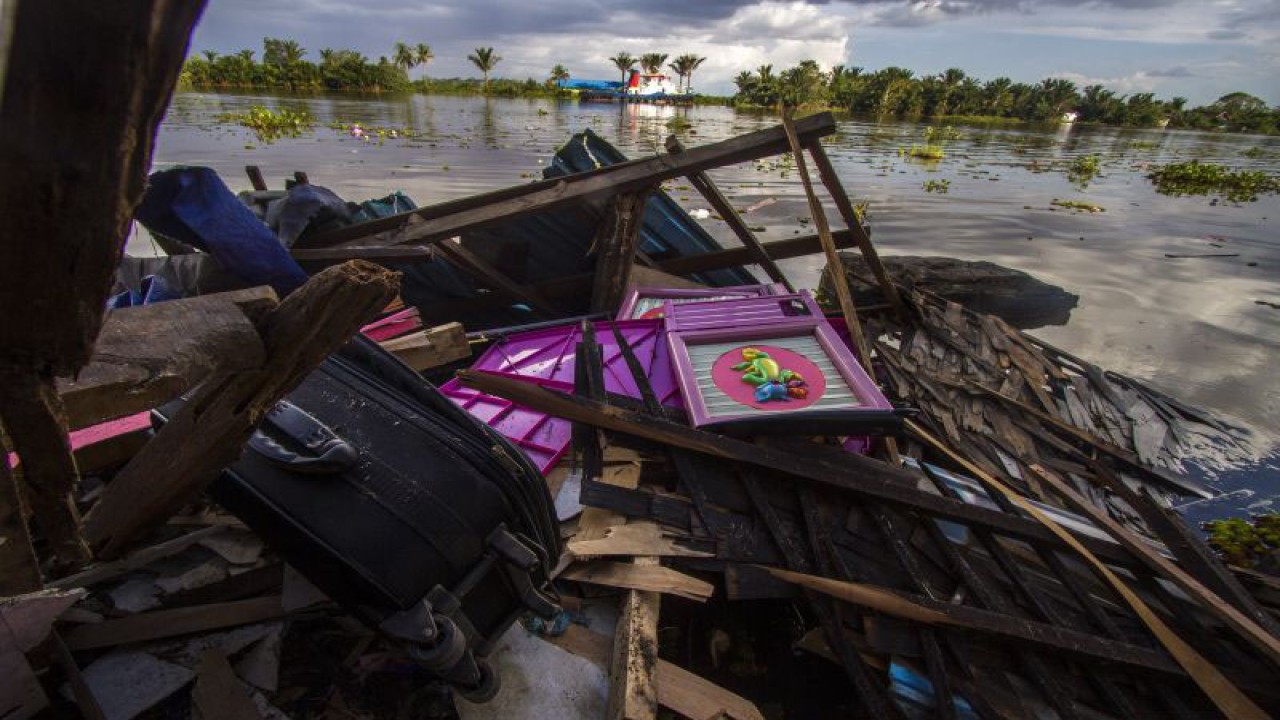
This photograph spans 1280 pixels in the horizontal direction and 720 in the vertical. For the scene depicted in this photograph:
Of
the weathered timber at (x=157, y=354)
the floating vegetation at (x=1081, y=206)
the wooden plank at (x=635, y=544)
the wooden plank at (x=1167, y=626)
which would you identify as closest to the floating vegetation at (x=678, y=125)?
the floating vegetation at (x=1081, y=206)

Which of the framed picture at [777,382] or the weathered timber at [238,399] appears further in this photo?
the framed picture at [777,382]

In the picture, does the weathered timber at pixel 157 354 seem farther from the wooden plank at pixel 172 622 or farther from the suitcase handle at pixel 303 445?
the wooden plank at pixel 172 622

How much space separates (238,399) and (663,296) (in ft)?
16.0

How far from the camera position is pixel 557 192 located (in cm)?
521

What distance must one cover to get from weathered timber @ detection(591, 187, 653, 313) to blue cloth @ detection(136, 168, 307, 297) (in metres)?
2.80

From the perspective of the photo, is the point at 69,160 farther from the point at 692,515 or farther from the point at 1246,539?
the point at 1246,539

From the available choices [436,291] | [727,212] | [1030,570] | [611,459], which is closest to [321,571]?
[611,459]

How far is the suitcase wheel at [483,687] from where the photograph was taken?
210 cm

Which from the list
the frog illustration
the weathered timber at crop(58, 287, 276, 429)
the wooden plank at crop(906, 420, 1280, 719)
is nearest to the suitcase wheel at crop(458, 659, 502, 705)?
the weathered timber at crop(58, 287, 276, 429)

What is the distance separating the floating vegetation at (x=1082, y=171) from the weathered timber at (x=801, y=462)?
2546cm

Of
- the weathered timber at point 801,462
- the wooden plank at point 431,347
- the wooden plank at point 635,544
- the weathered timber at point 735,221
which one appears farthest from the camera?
the weathered timber at point 735,221

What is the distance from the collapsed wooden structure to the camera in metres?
1.04

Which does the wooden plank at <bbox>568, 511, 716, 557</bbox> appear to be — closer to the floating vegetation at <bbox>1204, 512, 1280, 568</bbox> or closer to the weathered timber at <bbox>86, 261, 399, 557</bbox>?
the weathered timber at <bbox>86, 261, 399, 557</bbox>

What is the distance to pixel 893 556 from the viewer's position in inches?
130
